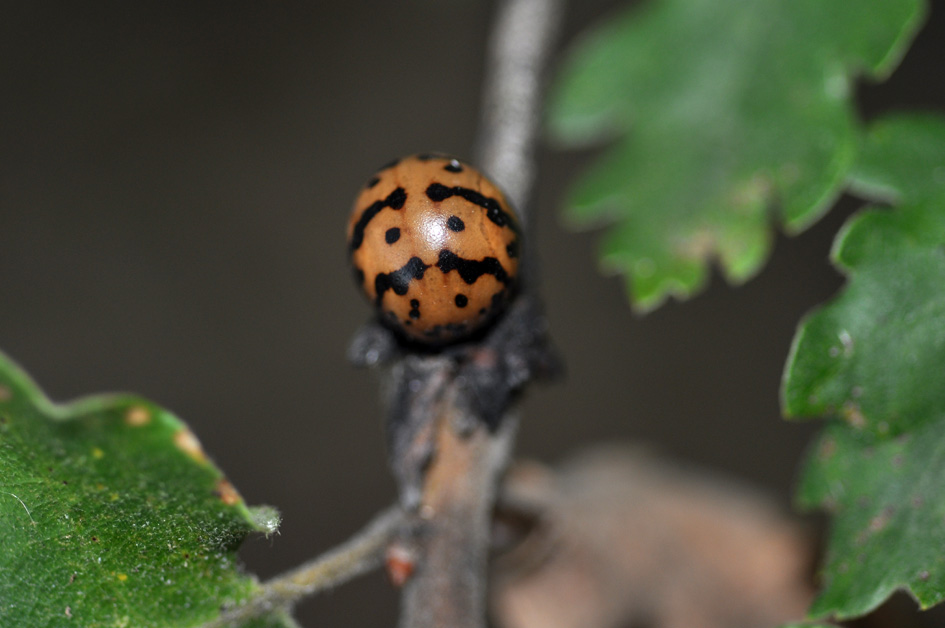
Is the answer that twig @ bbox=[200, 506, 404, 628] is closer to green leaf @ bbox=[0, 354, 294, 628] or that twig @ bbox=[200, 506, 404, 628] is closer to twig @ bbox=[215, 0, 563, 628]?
twig @ bbox=[215, 0, 563, 628]

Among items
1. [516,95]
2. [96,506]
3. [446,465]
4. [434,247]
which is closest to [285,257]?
[516,95]

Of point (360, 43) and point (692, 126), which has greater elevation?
point (360, 43)

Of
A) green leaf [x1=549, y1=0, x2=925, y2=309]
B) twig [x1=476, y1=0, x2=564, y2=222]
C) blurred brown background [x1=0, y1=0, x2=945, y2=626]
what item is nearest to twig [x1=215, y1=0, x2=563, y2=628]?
twig [x1=476, y1=0, x2=564, y2=222]

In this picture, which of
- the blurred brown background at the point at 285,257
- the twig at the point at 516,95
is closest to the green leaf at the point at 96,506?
the twig at the point at 516,95

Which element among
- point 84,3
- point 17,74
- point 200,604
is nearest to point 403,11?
point 84,3

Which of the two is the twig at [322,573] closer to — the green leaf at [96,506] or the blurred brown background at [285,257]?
the green leaf at [96,506]

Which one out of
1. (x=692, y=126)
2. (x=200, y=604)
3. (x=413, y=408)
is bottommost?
(x=200, y=604)

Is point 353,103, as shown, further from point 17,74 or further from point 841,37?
point 841,37
